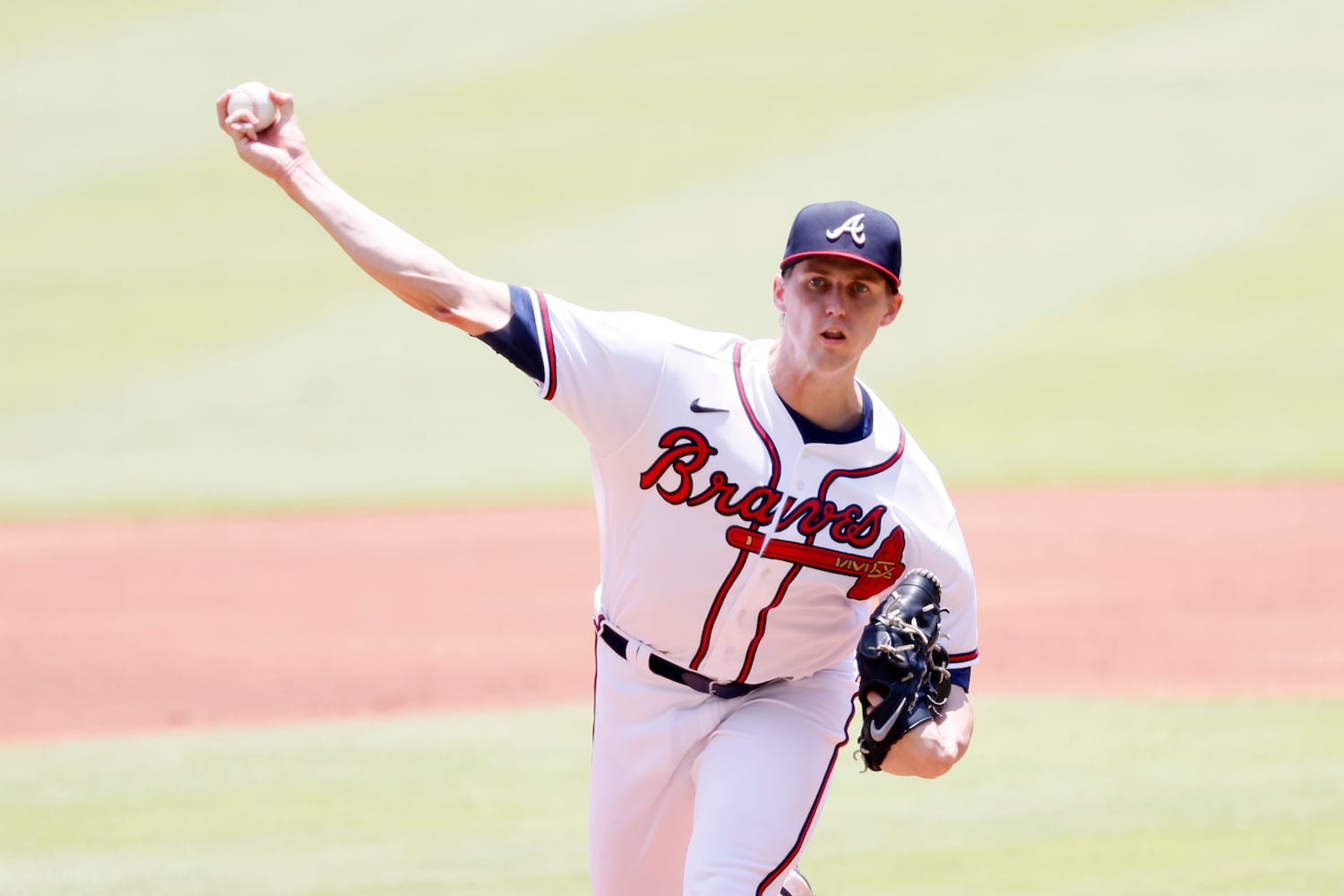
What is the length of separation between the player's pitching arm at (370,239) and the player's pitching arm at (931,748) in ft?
4.42

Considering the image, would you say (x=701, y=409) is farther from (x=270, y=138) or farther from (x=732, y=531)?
(x=270, y=138)

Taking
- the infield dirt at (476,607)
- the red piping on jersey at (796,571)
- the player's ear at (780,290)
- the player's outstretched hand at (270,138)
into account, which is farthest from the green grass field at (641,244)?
the player's outstretched hand at (270,138)

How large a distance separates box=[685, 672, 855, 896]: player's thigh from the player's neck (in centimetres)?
71

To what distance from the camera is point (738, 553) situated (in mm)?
3951

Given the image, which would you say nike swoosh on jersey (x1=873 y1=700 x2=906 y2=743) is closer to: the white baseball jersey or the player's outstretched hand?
the white baseball jersey

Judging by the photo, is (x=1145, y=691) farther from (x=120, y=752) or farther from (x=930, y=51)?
(x=930, y=51)

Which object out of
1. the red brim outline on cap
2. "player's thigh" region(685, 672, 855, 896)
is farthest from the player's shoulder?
"player's thigh" region(685, 672, 855, 896)

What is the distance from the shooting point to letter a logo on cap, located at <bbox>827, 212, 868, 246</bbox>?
3.82 metres

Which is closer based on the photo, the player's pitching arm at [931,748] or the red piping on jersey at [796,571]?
Answer: the player's pitching arm at [931,748]

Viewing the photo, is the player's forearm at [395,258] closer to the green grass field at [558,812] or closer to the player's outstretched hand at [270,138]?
the player's outstretched hand at [270,138]

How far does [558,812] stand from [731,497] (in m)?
2.92

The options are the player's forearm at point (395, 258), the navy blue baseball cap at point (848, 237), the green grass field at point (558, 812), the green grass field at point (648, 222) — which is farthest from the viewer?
the green grass field at point (648, 222)

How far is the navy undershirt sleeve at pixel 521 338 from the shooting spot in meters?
3.74

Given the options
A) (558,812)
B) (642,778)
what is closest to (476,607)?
(558,812)
